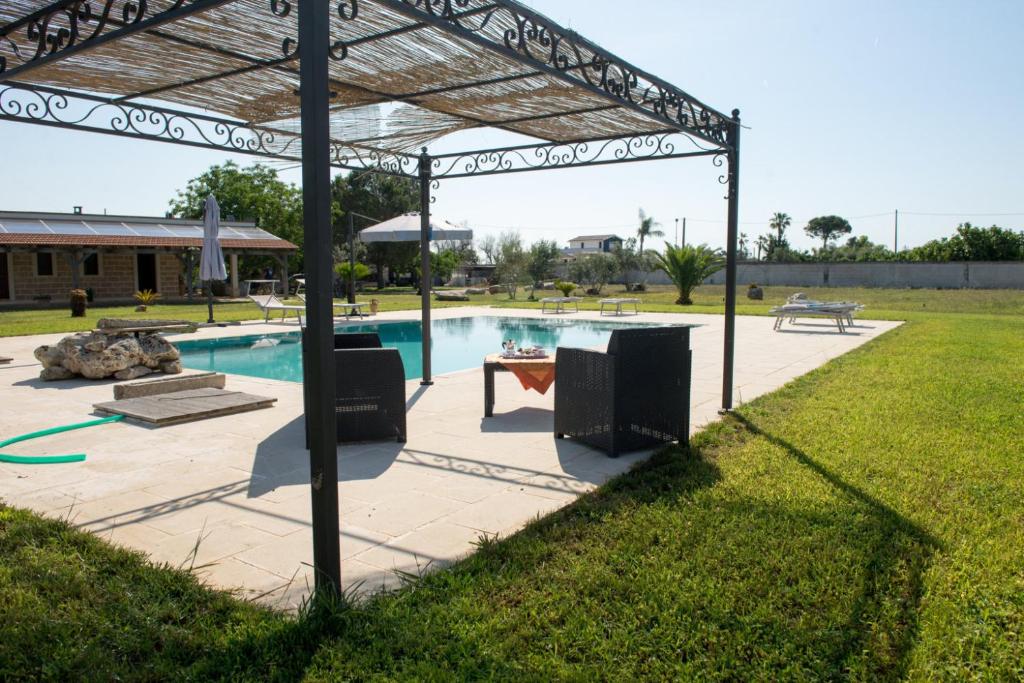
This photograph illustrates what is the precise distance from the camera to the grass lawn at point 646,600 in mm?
2500

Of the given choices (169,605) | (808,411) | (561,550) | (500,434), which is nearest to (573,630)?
(561,550)

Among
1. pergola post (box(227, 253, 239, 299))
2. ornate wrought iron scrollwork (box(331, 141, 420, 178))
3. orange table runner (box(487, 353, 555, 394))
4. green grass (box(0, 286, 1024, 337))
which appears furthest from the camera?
pergola post (box(227, 253, 239, 299))

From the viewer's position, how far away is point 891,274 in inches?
1538

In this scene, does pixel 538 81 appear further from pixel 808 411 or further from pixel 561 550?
pixel 808 411

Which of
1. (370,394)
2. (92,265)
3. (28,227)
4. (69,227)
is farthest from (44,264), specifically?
(370,394)

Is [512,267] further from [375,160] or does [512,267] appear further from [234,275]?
[375,160]

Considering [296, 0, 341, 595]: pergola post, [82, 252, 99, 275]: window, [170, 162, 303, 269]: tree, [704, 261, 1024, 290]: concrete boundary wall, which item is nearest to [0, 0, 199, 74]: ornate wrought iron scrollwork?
[296, 0, 341, 595]: pergola post

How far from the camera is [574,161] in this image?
24.9ft

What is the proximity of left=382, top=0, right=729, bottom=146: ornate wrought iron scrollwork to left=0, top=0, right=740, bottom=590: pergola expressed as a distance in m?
0.01

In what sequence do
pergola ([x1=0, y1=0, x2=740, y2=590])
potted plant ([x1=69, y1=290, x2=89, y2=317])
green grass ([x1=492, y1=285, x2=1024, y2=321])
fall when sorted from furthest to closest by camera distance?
green grass ([x1=492, y1=285, x2=1024, y2=321]) < potted plant ([x1=69, y1=290, x2=89, y2=317]) < pergola ([x1=0, y1=0, x2=740, y2=590])

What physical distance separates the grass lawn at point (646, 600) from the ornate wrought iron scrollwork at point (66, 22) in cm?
261

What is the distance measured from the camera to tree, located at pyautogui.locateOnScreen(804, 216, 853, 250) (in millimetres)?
106000

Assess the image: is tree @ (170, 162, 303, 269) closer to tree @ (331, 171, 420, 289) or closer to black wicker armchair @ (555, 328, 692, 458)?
tree @ (331, 171, 420, 289)

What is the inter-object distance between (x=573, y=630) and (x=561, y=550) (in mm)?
761
